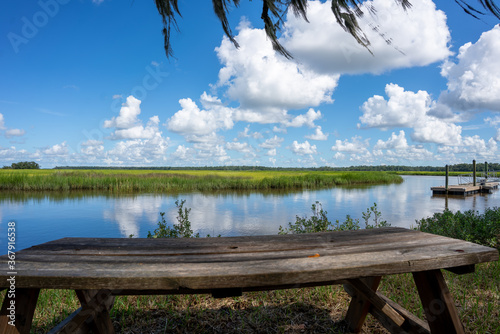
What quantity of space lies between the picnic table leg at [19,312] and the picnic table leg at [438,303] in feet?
6.53

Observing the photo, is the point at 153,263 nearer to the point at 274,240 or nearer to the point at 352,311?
the point at 274,240

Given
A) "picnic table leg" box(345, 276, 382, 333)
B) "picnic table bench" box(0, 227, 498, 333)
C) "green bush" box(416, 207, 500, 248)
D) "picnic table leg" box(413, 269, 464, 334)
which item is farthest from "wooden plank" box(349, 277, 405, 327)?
"green bush" box(416, 207, 500, 248)

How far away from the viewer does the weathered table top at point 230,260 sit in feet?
4.05

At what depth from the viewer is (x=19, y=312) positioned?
1.40 metres

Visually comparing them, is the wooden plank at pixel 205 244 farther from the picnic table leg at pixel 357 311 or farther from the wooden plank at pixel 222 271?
the picnic table leg at pixel 357 311

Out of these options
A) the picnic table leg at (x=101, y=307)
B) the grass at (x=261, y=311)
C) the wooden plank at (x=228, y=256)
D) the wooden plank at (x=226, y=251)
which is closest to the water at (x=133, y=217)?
the grass at (x=261, y=311)

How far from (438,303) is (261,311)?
132 cm

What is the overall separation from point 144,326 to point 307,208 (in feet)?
36.1

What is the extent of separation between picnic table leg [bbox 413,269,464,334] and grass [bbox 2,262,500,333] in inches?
29.0

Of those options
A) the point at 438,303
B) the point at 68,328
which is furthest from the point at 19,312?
the point at 438,303

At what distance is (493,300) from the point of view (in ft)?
8.71

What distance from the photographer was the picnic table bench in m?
1.24

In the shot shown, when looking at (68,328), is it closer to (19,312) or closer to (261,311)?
(19,312)

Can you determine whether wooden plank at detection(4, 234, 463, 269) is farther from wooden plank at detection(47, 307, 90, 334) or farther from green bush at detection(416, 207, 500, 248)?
green bush at detection(416, 207, 500, 248)
